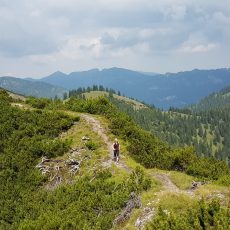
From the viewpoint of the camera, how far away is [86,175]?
1348 inches

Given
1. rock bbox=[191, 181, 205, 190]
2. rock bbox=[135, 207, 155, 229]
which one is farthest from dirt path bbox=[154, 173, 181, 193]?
rock bbox=[135, 207, 155, 229]

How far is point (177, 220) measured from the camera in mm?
20781

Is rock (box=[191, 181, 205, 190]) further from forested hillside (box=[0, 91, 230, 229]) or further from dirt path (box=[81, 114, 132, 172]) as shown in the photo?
dirt path (box=[81, 114, 132, 172])

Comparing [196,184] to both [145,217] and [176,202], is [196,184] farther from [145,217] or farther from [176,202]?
[145,217]

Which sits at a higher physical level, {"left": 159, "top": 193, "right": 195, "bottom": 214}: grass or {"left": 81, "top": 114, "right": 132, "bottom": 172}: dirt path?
{"left": 81, "top": 114, "right": 132, "bottom": 172}: dirt path

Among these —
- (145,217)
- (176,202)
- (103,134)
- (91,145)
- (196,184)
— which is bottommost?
(145,217)

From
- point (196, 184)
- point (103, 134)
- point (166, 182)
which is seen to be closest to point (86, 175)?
point (166, 182)

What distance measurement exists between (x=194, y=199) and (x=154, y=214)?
3.11m

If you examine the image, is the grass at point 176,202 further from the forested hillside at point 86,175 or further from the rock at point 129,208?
the rock at point 129,208

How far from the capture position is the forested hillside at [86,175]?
2572 centimetres

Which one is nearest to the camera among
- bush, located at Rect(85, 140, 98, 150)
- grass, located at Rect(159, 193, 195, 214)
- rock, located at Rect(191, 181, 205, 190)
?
grass, located at Rect(159, 193, 195, 214)

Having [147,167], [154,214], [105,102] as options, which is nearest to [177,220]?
[154,214]

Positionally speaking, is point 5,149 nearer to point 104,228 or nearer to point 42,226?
point 42,226

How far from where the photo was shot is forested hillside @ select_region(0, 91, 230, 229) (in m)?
25.7
